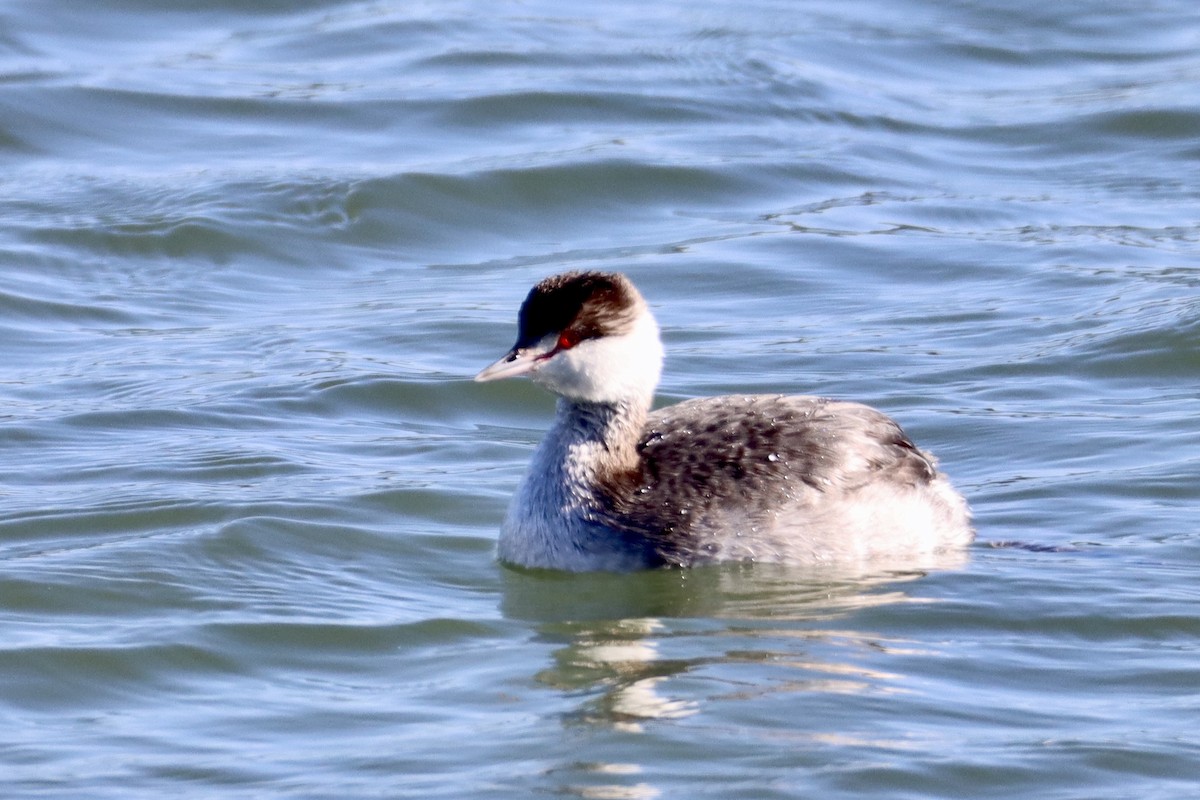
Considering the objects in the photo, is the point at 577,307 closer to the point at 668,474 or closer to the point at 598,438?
the point at 598,438

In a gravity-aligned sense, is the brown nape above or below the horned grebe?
above

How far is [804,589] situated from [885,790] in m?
2.11

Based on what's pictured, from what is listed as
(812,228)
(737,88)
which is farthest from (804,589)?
(737,88)

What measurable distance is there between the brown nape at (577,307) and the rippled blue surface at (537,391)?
103 cm

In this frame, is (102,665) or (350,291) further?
(350,291)

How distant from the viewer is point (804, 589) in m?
8.66

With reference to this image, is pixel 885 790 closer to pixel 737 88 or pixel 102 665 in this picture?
pixel 102 665

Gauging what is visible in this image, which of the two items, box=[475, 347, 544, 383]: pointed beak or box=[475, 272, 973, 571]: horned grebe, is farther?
box=[475, 272, 973, 571]: horned grebe

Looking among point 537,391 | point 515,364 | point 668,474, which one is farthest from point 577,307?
point 537,391

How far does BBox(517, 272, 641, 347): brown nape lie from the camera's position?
8.66 meters

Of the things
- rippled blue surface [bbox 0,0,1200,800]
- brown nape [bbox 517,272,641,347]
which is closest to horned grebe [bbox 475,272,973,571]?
brown nape [bbox 517,272,641,347]

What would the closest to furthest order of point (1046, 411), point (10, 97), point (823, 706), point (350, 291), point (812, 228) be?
point (823, 706) → point (1046, 411) → point (350, 291) → point (812, 228) → point (10, 97)

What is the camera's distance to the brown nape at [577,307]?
28.4ft

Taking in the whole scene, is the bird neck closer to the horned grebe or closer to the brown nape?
the horned grebe
